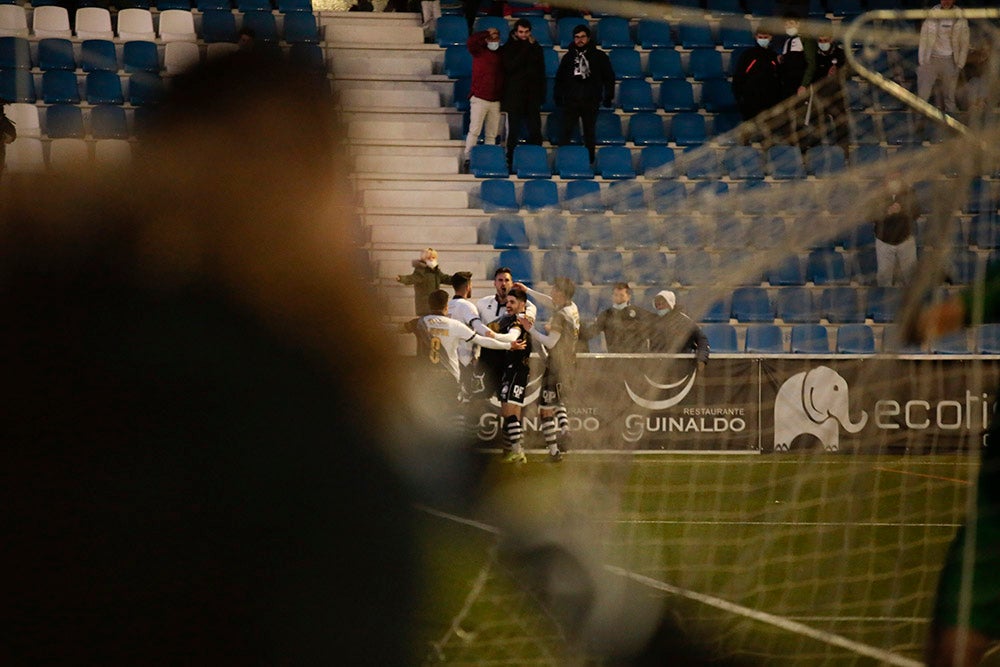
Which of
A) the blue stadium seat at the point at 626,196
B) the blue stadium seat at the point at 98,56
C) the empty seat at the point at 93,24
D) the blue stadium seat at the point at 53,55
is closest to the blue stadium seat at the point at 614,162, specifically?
the blue stadium seat at the point at 626,196

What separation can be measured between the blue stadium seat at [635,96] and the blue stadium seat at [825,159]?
3.10 m

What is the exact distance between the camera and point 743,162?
1553 centimetres

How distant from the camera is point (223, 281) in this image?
1.39 m

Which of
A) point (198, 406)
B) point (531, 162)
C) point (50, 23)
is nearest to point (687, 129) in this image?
point (531, 162)

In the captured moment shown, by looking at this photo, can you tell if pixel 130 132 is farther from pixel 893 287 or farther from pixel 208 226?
pixel 893 287

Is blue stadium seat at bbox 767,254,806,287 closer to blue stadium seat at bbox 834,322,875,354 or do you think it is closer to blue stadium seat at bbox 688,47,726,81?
blue stadium seat at bbox 834,322,875,354

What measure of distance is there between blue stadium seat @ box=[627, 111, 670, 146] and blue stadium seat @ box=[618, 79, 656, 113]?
0.47 ft

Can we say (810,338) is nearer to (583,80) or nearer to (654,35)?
(583,80)

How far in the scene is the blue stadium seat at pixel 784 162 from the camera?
48.3 feet

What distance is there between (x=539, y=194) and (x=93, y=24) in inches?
258

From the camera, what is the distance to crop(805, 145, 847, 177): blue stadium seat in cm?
1506

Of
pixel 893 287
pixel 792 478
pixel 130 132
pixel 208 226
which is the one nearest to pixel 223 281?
pixel 208 226

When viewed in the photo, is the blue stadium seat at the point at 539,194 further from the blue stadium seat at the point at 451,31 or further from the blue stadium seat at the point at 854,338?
the blue stadium seat at the point at 854,338

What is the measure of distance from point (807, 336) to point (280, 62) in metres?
14.3
